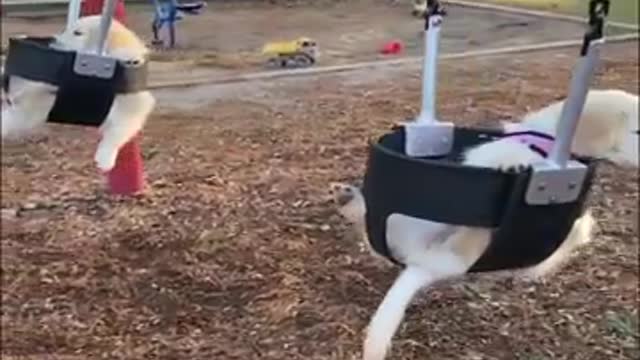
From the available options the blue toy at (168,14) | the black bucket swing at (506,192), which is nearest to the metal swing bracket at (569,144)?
the black bucket swing at (506,192)

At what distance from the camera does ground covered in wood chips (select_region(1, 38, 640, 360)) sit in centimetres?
180

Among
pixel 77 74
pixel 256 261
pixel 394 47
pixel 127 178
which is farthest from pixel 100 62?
pixel 394 47

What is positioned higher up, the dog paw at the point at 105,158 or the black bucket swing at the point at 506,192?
the black bucket swing at the point at 506,192

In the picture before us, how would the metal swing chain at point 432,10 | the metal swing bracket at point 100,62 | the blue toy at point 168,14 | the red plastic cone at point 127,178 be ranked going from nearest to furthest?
the metal swing chain at point 432,10
the metal swing bracket at point 100,62
the red plastic cone at point 127,178
the blue toy at point 168,14

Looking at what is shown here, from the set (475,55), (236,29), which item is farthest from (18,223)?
(236,29)

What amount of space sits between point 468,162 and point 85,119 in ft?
1.13

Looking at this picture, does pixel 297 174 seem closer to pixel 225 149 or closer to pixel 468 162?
pixel 225 149

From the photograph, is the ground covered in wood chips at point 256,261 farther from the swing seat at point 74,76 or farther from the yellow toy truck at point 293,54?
the yellow toy truck at point 293,54

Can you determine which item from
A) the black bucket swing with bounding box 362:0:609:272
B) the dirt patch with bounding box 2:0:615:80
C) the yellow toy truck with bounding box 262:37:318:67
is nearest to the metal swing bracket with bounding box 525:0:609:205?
the black bucket swing with bounding box 362:0:609:272

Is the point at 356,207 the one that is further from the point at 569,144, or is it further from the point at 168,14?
the point at 168,14

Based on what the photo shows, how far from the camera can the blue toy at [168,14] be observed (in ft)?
8.23

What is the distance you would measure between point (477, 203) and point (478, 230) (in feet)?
0.07

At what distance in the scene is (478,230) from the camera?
0.76 meters

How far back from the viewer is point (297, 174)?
8.27ft
